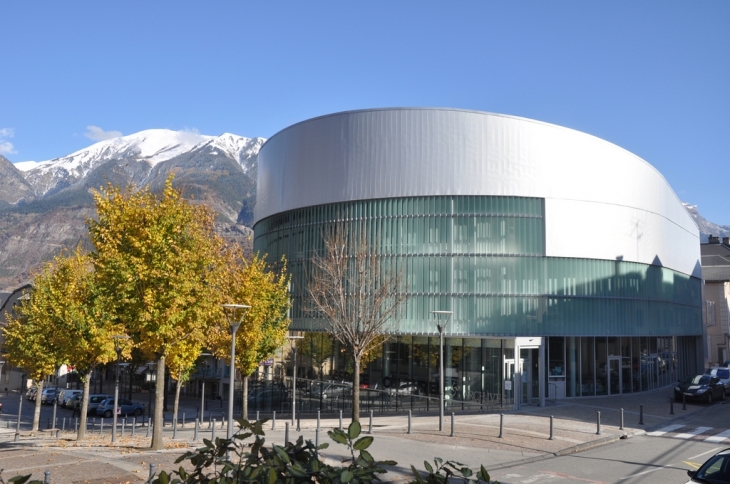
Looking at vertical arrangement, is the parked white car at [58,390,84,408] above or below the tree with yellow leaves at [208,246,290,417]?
below

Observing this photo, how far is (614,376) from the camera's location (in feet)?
130

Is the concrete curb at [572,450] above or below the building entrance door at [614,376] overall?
below

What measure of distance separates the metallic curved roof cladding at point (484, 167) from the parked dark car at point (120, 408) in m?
17.2

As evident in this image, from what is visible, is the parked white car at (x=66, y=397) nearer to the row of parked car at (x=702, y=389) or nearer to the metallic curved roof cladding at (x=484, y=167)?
the metallic curved roof cladding at (x=484, y=167)

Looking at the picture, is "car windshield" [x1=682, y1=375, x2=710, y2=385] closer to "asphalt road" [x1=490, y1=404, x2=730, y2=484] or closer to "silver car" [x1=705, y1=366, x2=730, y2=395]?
"silver car" [x1=705, y1=366, x2=730, y2=395]

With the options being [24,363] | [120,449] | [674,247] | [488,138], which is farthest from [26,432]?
[674,247]

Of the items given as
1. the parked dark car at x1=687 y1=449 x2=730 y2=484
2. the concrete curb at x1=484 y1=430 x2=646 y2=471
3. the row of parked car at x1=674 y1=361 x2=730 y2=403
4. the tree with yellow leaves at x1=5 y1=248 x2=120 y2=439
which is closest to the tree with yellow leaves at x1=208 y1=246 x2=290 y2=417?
the tree with yellow leaves at x1=5 y1=248 x2=120 y2=439

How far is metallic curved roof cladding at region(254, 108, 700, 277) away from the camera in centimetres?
3731

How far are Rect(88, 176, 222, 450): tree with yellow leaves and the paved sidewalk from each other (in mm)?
2784

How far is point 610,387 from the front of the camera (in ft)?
129

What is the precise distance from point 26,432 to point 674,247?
142ft

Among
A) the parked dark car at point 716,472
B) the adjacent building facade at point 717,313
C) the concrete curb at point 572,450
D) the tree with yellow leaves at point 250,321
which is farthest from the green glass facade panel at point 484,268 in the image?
the adjacent building facade at point 717,313

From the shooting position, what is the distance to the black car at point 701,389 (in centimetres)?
3531

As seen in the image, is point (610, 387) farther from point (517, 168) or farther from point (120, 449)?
point (120, 449)
